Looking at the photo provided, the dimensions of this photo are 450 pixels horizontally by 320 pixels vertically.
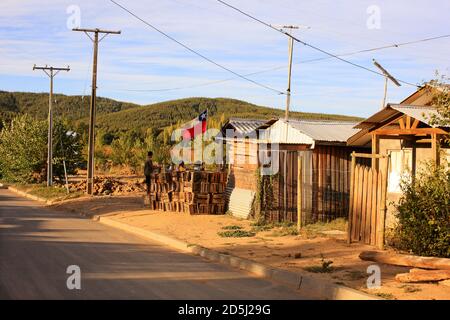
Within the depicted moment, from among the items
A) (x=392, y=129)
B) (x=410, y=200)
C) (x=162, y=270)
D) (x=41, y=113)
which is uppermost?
(x=41, y=113)

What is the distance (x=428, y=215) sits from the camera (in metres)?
11.8

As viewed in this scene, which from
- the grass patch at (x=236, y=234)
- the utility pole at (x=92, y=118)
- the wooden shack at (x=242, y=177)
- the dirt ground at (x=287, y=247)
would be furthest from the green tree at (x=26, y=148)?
the grass patch at (x=236, y=234)

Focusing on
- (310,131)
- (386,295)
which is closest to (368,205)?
(386,295)

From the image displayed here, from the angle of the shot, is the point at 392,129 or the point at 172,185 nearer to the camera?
the point at 392,129

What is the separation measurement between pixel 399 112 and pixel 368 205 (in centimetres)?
302

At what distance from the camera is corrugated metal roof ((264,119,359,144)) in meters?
21.0

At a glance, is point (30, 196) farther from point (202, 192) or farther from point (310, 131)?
point (310, 131)

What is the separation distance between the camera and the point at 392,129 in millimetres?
15617

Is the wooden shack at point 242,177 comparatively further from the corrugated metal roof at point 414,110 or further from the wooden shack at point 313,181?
the corrugated metal roof at point 414,110

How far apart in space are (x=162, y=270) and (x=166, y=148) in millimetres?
36103

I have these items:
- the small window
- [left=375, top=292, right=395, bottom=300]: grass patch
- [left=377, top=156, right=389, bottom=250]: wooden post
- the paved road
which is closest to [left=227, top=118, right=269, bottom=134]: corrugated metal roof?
the small window
